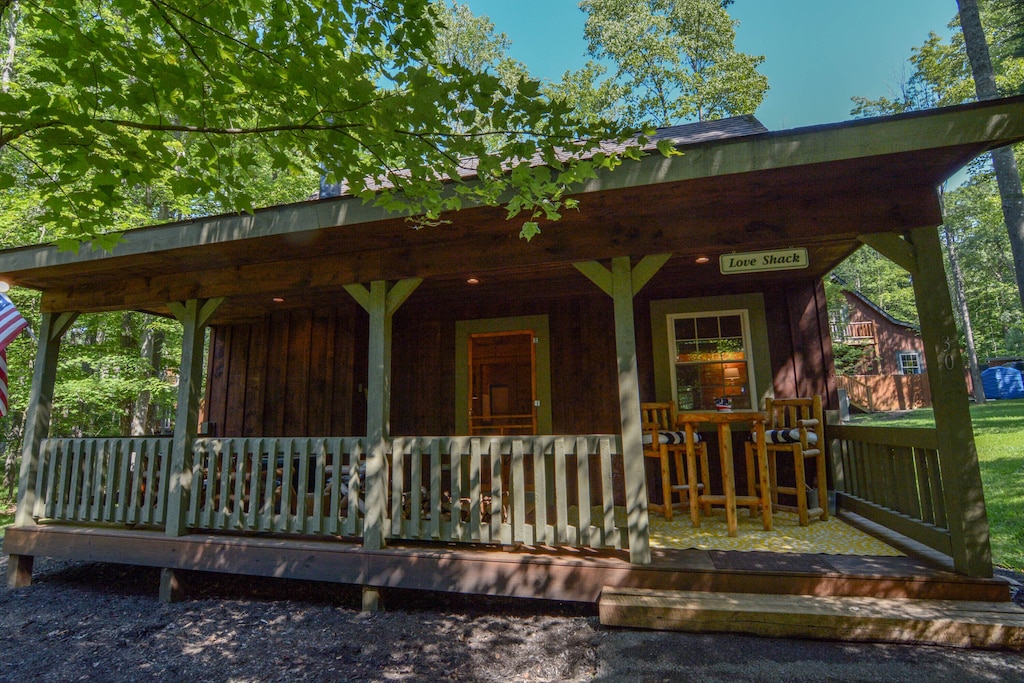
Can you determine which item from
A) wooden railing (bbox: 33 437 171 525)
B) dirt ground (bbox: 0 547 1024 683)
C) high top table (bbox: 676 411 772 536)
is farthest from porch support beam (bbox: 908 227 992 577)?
wooden railing (bbox: 33 437 171 525)

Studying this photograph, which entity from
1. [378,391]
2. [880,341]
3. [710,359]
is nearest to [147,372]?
[378,391]

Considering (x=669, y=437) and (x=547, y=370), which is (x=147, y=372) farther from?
(x=669, y=437)

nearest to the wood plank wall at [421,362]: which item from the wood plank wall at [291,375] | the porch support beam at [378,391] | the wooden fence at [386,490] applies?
the wood plank wall at [291,375]

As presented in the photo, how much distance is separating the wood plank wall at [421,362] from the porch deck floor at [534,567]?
1.97 m

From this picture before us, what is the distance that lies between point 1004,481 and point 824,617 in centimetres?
593

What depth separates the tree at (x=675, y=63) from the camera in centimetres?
1575

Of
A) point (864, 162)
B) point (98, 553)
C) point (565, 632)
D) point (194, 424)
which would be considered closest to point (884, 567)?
point (565, 632)

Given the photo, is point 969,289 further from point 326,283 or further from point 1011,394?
point 326,283

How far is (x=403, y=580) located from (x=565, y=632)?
1132 millimetres

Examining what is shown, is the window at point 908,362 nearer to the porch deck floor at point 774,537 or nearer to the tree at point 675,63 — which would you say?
the tree at point 675,63

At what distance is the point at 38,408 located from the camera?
4777mm

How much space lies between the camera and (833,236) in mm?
3301

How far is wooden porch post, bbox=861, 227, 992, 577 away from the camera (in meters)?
2.90

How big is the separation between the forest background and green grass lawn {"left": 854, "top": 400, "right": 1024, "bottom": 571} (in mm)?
4236
